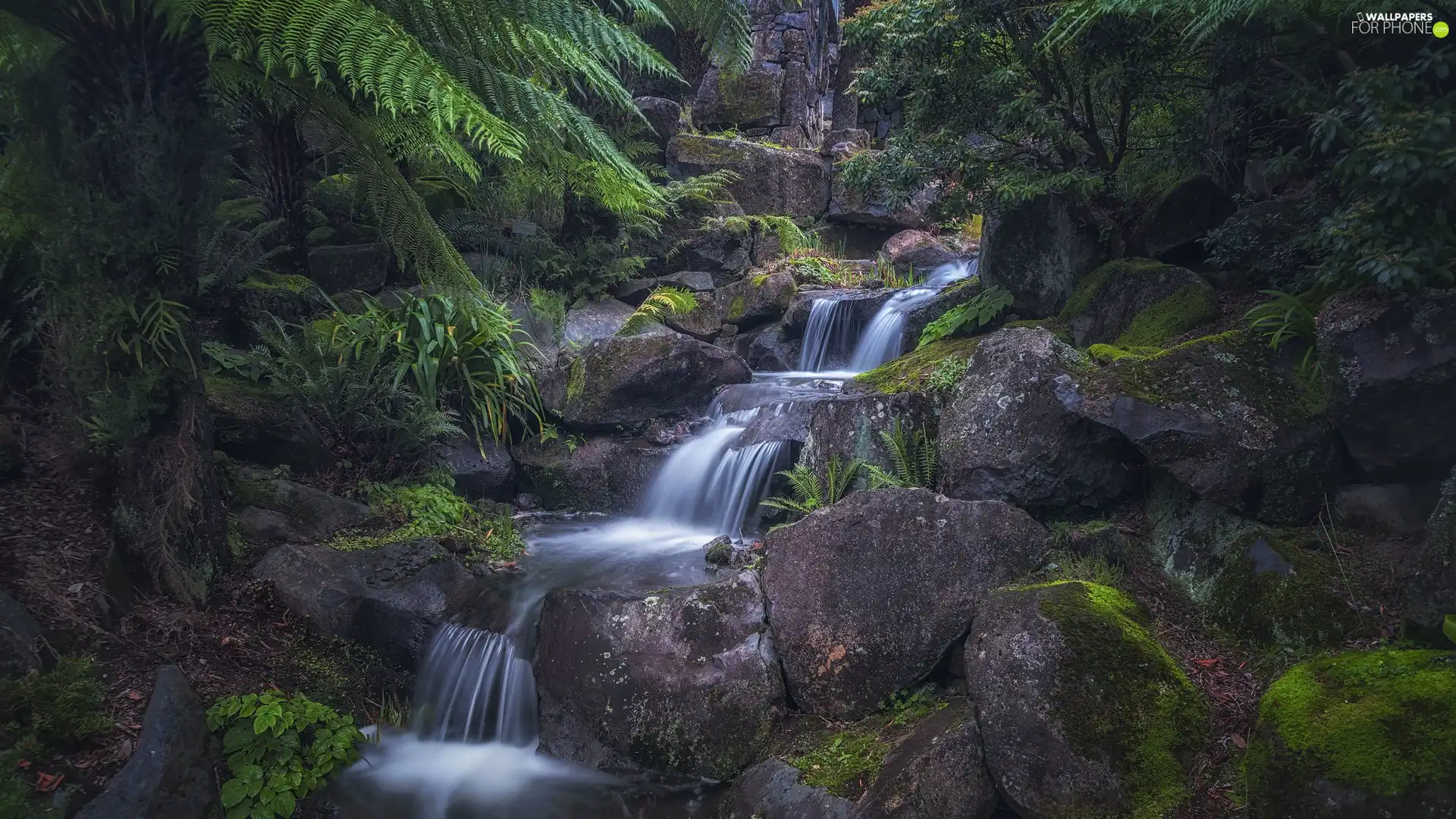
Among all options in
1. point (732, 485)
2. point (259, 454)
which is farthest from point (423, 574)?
point (732, 485)

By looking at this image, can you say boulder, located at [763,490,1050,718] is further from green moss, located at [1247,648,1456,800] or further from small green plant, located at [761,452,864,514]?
green moss, located at [1247,648,1456,800]

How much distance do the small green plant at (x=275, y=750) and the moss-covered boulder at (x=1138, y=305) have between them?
5718mm

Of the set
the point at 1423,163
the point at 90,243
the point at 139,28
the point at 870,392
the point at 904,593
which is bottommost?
the point at 904,593

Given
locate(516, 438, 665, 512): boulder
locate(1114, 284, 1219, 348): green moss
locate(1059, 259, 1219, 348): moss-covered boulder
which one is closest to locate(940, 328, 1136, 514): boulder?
locate(1114, 284, 1219, 348): green moss

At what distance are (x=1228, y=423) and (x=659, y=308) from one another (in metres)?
7.33

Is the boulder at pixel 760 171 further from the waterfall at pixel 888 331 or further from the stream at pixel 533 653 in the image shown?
the stream at pixel 533 653

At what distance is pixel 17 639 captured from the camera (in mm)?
3738

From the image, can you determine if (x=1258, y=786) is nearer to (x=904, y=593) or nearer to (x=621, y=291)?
(x=904, y=593)

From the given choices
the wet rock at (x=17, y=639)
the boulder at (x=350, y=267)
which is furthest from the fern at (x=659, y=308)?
the wet rock at (x=17, y=639)

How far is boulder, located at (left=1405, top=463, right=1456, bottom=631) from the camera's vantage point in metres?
3.27

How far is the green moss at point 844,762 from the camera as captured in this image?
12.9 ft

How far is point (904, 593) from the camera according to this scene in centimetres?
458

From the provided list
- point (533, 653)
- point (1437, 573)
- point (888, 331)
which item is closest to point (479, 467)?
point (533, 653)

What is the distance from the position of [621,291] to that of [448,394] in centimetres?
441
